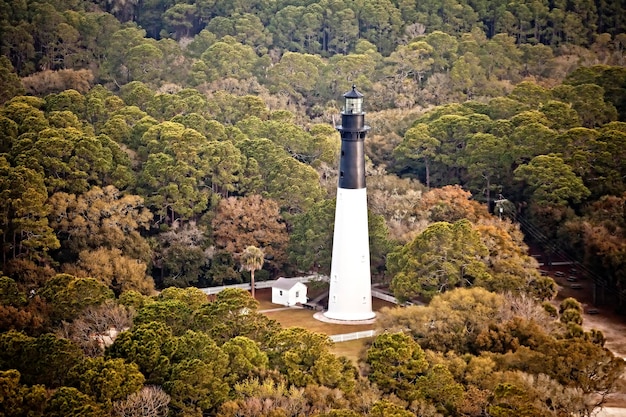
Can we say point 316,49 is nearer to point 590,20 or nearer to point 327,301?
point 590,20

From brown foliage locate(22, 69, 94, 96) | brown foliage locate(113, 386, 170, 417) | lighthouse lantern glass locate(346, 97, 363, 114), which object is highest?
brown foliage locate(22, 69, 94, 96)

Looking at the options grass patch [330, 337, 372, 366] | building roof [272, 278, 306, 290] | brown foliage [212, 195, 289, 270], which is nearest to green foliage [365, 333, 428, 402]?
grass patch [330, 337, 372, 366]

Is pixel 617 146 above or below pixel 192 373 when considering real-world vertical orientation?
above

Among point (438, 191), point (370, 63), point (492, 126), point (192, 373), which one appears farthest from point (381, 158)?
point (192, 373)

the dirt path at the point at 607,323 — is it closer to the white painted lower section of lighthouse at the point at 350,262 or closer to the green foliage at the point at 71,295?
the white painted lower section of lighthouse at the point at 350,262

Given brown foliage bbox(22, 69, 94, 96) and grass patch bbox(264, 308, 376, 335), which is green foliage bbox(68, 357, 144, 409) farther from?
brown foliage bbox(22, 69, 94, 96)
